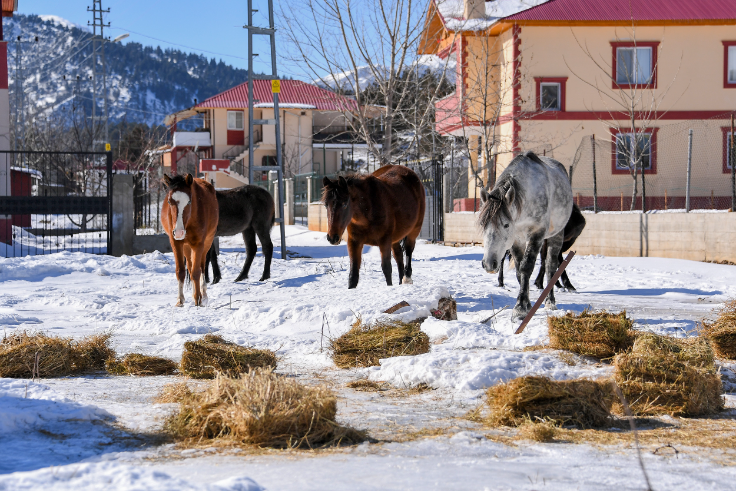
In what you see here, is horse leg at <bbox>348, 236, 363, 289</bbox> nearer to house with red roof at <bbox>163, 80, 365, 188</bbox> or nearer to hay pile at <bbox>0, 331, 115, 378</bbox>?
hay pile at <bbox>0, 331, 115, 378</bbox>

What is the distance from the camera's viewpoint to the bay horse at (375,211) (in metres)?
9.62

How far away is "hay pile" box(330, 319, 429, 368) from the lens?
6.43 metres

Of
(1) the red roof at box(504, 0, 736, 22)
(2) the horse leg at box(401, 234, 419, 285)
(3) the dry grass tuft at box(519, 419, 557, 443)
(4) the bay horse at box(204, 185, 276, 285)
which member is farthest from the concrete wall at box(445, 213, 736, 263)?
(1) the red roof at box(504, 0, 736, 22)

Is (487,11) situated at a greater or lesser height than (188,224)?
greater

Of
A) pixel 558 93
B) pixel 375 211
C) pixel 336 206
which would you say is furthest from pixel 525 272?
pixel 558 93

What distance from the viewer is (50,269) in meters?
14.2

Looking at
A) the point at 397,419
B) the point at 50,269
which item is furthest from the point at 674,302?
the point at 50,269

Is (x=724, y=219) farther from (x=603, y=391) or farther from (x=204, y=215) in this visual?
(x=603, y=391)

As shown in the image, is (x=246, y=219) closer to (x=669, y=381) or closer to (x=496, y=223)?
(x=496, y=223)

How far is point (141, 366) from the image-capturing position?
613 cm

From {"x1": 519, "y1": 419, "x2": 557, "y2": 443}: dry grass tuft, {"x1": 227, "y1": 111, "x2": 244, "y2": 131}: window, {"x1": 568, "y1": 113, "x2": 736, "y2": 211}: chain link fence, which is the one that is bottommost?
{"x1": 519, "y1": 419, "x2": 557, "y2": 443}: dry grass tuft

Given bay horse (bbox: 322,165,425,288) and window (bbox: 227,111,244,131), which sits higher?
window (bbox: 227,111,244,131)

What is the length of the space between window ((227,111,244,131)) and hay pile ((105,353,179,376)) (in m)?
56.7

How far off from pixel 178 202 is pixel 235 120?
2108 inches
